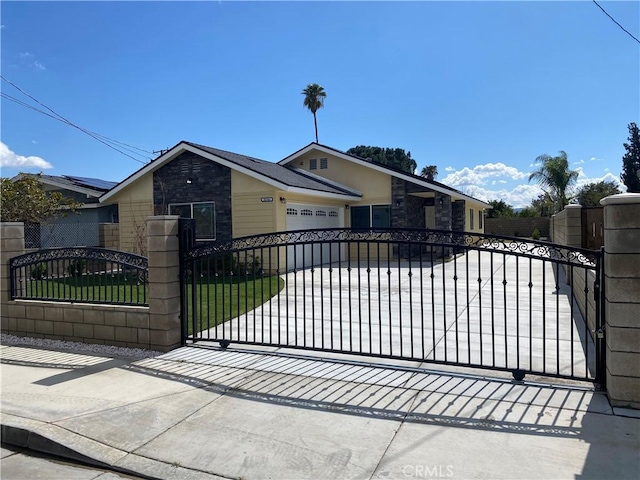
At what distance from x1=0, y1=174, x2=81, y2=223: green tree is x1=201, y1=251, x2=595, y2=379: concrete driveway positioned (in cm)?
1006

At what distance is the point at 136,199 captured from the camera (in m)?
18.3

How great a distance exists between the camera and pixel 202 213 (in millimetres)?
17422

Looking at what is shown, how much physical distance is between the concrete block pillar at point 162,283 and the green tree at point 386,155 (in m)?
43.0

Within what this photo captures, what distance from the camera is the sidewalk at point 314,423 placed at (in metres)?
3.20

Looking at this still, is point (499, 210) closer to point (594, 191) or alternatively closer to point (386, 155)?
point (594, 191)

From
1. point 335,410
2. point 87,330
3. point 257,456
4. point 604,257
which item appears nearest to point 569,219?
point 604,257

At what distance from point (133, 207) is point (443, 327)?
49.0 ft

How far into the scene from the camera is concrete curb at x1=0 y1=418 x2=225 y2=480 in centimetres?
323

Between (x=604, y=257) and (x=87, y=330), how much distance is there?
21.7 feet

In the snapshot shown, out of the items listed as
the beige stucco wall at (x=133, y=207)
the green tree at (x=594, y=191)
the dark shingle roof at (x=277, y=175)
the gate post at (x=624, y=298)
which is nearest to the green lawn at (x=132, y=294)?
the gate post at (x=624, y=298)

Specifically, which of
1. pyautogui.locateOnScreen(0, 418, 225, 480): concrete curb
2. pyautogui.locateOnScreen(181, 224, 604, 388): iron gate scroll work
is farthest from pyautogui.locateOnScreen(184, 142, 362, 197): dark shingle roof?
pyautogui.locateOnScreen(0, 418, 225, 480): concrete curb

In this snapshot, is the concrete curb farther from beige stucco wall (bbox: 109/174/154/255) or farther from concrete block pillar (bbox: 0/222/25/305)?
beige stucco wall (bbox: 109/174/154/255)

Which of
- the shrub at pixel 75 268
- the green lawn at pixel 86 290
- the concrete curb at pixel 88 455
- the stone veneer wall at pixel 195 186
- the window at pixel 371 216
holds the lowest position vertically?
the concrete curb at pixel 88 455

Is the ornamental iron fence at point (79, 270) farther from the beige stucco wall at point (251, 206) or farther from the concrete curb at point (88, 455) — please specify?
the beige stucco wall at point (251, 206)
